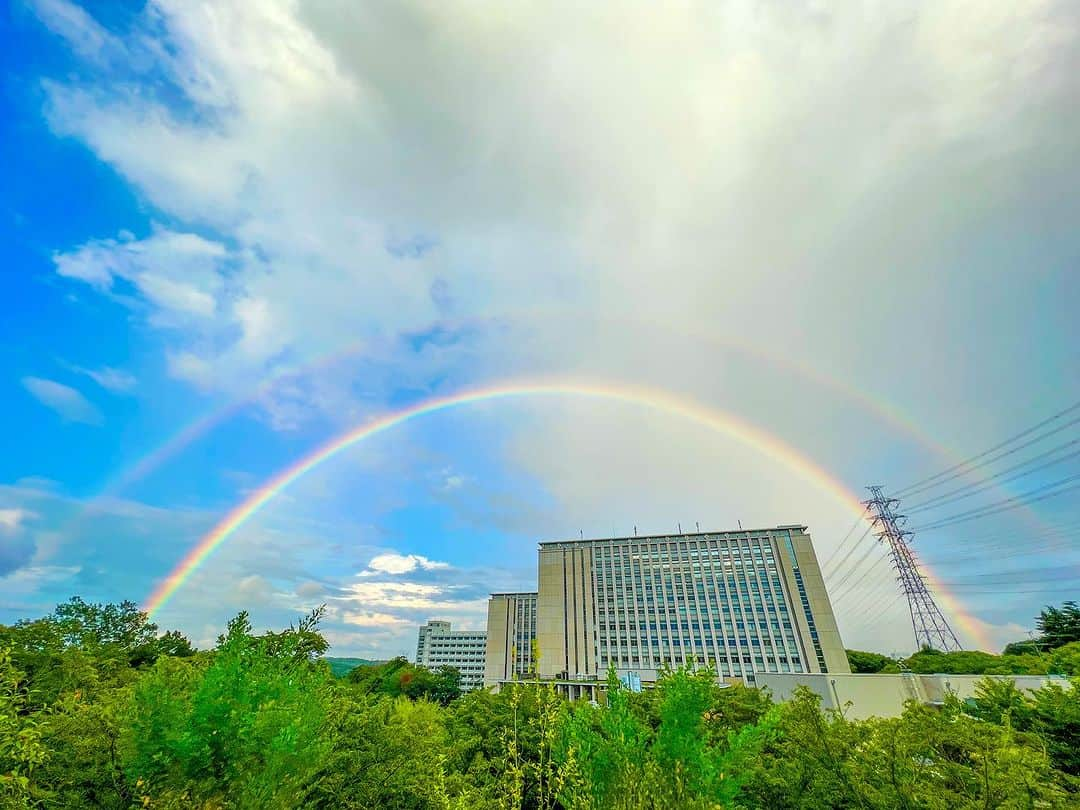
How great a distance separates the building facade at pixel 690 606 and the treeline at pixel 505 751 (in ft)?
192

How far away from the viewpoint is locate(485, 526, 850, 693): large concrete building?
207ft

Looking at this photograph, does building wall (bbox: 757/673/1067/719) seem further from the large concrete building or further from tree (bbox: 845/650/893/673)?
tree (bbox: 845/650/893/673)

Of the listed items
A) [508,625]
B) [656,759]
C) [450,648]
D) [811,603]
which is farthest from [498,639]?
[656,759]

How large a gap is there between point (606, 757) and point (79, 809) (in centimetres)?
930

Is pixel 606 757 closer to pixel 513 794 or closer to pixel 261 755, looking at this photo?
pixel 513 794

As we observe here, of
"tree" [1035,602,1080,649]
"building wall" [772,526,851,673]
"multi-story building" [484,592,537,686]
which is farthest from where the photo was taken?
"multi-story building" [484,592,537,686]

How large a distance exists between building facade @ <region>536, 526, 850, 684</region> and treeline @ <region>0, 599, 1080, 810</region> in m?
58.6

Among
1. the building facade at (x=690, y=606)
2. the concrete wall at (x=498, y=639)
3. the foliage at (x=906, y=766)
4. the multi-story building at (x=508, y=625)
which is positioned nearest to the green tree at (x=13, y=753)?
the foliage at (x=906, y=766)

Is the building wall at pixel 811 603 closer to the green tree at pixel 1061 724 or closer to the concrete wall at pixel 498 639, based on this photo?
the concrete wall at pixel 498 639

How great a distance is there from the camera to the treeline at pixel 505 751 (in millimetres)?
5457

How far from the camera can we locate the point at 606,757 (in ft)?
17.9

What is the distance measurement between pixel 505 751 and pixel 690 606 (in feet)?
231

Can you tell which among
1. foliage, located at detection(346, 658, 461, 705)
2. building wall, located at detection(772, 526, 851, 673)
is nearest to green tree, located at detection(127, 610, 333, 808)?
foliage, located at detection(346, 658, 461, 705)

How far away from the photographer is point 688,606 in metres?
68.7
